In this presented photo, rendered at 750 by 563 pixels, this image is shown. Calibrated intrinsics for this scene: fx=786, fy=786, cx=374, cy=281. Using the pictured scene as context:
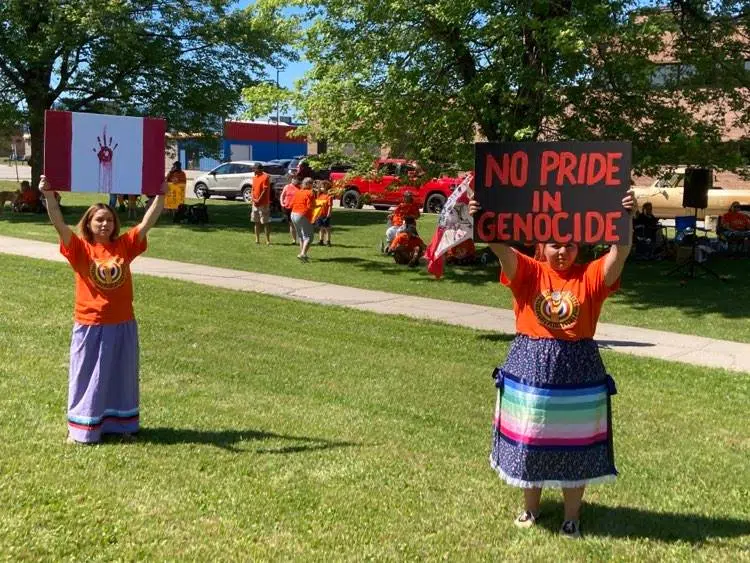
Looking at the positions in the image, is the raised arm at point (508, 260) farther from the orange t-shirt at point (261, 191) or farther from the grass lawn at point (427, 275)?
the orange t-shirt at point (261, 191)

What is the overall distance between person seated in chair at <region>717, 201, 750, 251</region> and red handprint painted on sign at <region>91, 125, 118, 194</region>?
1610 cm

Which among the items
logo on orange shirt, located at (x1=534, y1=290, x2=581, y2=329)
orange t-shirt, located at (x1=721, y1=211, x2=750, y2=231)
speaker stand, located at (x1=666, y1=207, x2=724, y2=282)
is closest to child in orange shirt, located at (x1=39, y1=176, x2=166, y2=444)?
logo on orange shirt, located at (x1=534, y1=290, x2=581, y2=329)

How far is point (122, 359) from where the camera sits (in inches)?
200

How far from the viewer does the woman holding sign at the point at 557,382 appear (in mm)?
3791

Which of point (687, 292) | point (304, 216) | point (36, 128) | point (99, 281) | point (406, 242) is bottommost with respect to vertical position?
point (687, 292)

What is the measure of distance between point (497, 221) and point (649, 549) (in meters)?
1.80

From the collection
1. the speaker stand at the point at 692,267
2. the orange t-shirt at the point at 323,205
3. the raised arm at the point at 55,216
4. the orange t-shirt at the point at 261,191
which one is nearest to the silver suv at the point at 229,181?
the orange t-shirt at the point at 261,191

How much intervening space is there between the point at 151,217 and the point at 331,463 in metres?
2.06

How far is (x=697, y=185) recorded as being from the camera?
552 inches

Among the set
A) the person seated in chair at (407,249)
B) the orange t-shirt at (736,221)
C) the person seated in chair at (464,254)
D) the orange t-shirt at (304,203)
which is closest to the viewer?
the orange t-shirt at (304,203)

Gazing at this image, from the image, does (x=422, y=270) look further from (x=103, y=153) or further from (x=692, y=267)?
(x=103, y=153)

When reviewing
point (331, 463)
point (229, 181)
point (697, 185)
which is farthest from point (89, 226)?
point (229, 181)

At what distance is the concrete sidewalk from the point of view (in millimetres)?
8766

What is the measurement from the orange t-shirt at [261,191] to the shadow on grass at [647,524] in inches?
546
